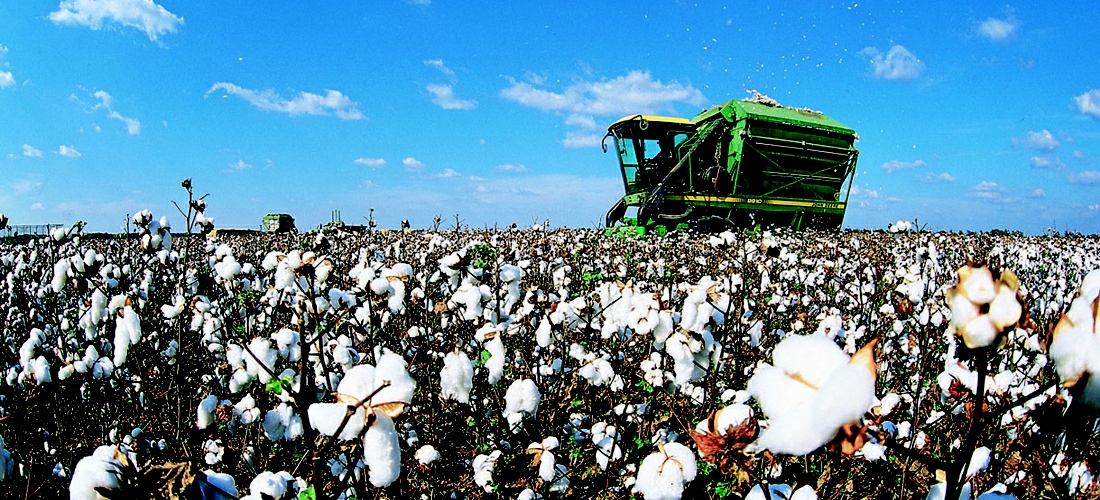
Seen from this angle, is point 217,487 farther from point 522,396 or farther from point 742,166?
point 742,166

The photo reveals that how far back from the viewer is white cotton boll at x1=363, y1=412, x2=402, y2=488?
1.23m

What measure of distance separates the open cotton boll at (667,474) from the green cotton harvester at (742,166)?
14.1 metres

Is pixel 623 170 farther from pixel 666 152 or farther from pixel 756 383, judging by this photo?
pixel 756 383

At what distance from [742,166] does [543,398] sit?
15027 millimetres

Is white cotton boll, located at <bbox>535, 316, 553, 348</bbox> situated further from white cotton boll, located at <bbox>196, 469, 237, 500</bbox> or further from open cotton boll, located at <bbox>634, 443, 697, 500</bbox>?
white cotton boll, located at <bbox>196, 469, 237, 500</bbox>

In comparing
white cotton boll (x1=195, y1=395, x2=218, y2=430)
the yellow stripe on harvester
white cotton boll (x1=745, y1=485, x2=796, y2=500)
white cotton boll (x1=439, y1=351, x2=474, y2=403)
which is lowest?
white cotton boll (x1=195, y1=395, x2=218, y2=430)

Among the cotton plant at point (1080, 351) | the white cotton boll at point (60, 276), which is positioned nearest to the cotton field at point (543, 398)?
the cotton plant at point (1080, 351)

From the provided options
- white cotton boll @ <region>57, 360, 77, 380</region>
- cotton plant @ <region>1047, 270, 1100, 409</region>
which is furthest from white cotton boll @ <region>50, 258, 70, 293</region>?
cotton plant @ <region>1047, 270, 1100, 409</region>

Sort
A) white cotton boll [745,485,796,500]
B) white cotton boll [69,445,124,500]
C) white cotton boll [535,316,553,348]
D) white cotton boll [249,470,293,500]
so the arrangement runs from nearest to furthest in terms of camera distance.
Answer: white cotton boll [69,445,124,500], white cotton boll [249,470,293,500], white cotton boll [745,485,796,500], white cotton boll [535,316,553,348]

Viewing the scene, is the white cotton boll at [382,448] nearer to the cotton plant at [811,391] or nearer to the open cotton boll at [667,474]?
the cotton plant at [811,391]

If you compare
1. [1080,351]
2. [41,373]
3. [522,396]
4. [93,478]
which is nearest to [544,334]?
[522,396]

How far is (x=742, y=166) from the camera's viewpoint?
675 inches

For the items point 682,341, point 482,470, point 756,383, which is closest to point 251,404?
point 482,470

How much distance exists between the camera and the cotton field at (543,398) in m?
0.90
